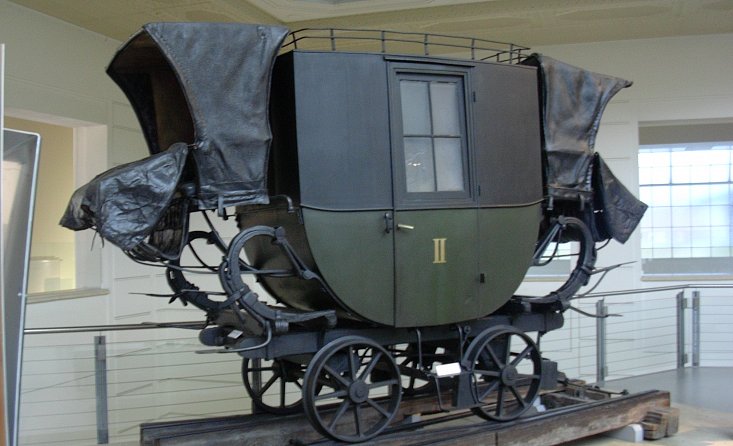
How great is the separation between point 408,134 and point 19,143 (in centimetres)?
238

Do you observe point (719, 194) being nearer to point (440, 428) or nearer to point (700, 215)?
point (700, 215)

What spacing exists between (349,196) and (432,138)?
650 mm

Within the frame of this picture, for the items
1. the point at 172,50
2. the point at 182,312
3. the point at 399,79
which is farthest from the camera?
the point at 182,312

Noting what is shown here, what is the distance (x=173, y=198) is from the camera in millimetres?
3953

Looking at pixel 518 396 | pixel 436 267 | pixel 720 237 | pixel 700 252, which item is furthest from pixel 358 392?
pixel 720 237

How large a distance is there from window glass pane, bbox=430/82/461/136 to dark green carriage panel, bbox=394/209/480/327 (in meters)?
0.48

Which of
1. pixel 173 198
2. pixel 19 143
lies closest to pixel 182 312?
pixel 173 198

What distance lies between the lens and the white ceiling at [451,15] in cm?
768

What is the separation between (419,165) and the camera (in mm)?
4324

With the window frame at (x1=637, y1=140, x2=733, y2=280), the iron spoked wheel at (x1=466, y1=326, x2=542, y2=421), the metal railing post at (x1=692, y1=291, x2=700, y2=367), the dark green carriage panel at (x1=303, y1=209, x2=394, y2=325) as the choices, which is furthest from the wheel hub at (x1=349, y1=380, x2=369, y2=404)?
the window frame at (x1=637, y1=140, x2=733, y2=280)

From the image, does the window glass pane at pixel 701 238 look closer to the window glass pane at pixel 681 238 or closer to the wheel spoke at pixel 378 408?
the window glass pane at pixel 681 238

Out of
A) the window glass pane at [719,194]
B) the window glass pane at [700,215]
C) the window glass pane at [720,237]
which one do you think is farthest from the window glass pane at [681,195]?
the window glass pane at [720,237]

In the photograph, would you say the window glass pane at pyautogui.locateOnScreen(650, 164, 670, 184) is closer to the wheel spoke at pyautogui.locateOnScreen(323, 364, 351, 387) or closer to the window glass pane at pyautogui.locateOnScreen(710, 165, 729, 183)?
the window glass pane at pyautogui.locateOnScreen(710, 165, 729, 183)

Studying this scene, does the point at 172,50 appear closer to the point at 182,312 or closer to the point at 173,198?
the point at 173,198
